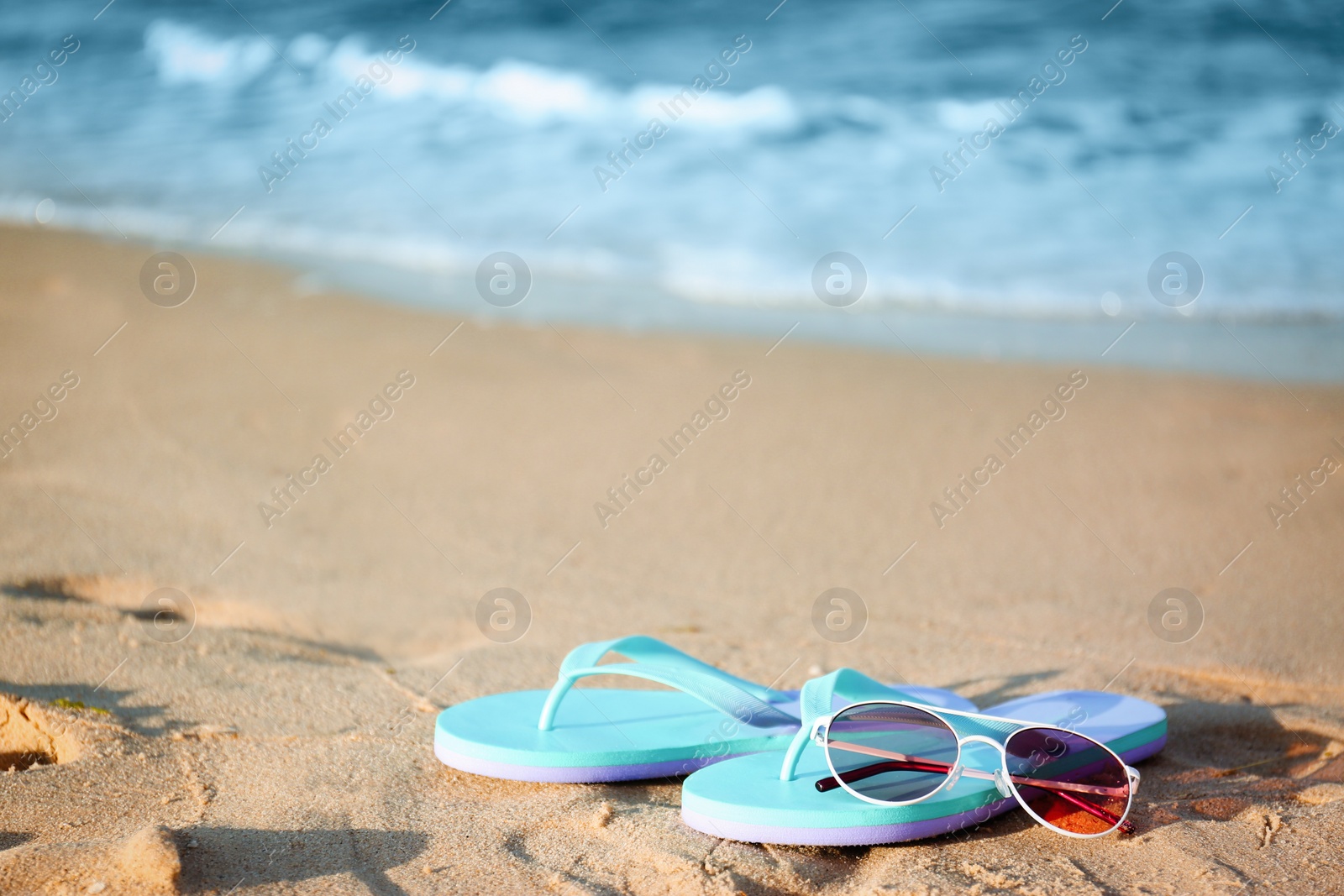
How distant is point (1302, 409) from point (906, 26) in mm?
7285

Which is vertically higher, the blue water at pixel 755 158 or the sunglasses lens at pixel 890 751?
the sunglasses lens at pixel 890 751

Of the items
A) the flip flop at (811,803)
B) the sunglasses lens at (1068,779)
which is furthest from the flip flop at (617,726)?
the sunglasses lens at (1068,779)

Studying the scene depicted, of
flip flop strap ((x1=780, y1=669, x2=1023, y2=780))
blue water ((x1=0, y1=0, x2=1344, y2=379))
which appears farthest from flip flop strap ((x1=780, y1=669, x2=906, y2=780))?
blue water ((x1=0, y1=0, x2=1344, y2=379))

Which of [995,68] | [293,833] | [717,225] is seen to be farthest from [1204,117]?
[293,833]

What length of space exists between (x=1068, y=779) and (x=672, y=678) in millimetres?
827

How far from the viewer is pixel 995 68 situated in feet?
32.9

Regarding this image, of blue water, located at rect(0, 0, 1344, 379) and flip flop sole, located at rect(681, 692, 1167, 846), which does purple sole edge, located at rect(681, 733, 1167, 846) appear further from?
blue water, located at rect(0, 0, 1344, 379)

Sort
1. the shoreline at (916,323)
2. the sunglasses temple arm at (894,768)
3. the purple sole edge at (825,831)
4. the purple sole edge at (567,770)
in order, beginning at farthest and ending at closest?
1. the shoreline at (916,323)
2. the purple sole edge at (567,770)
3. the sunglasses temple arm at (894,768)
4. the purple sole edge at (825,831)

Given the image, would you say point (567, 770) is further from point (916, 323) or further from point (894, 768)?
point (916, 323)

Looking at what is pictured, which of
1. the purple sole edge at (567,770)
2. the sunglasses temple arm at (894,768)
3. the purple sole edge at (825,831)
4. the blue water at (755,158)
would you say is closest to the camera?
the purple sole edge at (825,831)

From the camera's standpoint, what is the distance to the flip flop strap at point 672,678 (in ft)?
7.28

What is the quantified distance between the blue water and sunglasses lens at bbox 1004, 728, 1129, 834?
4.01 m

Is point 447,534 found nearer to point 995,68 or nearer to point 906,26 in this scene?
point 995,68

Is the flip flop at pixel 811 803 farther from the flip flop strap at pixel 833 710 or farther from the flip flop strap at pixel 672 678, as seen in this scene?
the flip flop strap at pixel 672 678
